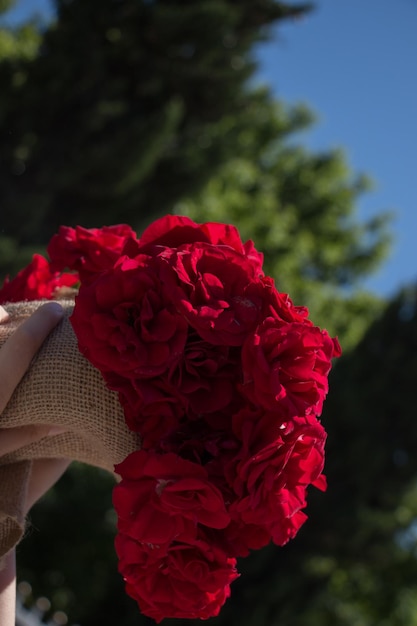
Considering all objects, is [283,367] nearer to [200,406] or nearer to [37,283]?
[200,406]

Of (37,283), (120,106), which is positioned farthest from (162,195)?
(37,283)

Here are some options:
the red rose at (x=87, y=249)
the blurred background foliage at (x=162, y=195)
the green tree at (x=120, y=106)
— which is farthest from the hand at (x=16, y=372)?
the green tree at (x=120, y=106)

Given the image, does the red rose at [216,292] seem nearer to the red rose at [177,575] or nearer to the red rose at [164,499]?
the red rose at [164,499]

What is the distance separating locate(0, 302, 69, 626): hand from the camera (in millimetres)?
1296

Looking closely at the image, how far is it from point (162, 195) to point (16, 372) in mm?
6073

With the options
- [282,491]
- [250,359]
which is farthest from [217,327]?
[282,491]

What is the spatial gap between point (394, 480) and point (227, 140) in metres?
3.54

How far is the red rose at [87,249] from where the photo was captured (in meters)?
1.48

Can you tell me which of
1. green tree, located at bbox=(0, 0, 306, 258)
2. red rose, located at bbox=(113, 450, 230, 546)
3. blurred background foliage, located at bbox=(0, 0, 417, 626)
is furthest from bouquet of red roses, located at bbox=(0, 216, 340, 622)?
green tree, located at bbox=(0, 0, 306, 258)

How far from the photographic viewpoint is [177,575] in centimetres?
127

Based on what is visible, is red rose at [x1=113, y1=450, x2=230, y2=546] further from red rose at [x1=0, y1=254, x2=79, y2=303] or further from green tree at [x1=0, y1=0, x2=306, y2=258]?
green tree at [x1=0, y1=0, x2=306, y2=258]

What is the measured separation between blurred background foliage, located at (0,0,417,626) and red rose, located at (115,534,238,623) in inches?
201

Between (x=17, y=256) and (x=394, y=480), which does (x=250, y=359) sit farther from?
(x=394, y=480)

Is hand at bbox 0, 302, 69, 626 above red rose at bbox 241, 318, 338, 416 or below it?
below
